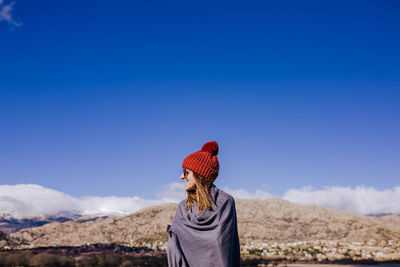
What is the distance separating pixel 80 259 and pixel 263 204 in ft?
206

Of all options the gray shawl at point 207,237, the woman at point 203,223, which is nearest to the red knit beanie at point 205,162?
the woman at point 203,223

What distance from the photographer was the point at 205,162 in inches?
167

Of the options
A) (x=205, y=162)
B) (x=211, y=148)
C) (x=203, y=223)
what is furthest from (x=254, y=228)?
(x=203, y=223)

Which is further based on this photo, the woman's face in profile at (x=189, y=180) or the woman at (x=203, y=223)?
the woman's face in profile at (x=189, y=180)

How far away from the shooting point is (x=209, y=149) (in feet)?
14.4

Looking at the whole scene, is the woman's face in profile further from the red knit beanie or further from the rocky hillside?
the rocky hillside

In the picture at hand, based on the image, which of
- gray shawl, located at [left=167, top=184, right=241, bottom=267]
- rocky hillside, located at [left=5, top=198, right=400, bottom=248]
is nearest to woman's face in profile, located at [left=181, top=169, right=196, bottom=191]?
gray shawl, located at [left=167, top=184, right=241, bottom=267]

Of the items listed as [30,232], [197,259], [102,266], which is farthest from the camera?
[30,232]

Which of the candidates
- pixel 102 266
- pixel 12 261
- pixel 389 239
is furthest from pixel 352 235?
pixel 12 261

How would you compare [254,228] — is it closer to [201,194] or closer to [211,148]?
[211,148]

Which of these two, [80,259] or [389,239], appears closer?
[80,259]

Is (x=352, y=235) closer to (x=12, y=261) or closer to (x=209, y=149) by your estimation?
(x=12, y=261)

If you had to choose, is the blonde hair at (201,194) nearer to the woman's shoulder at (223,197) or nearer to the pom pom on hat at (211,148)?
the woman's shoulder at (223,197)

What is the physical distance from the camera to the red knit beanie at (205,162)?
4203mm
